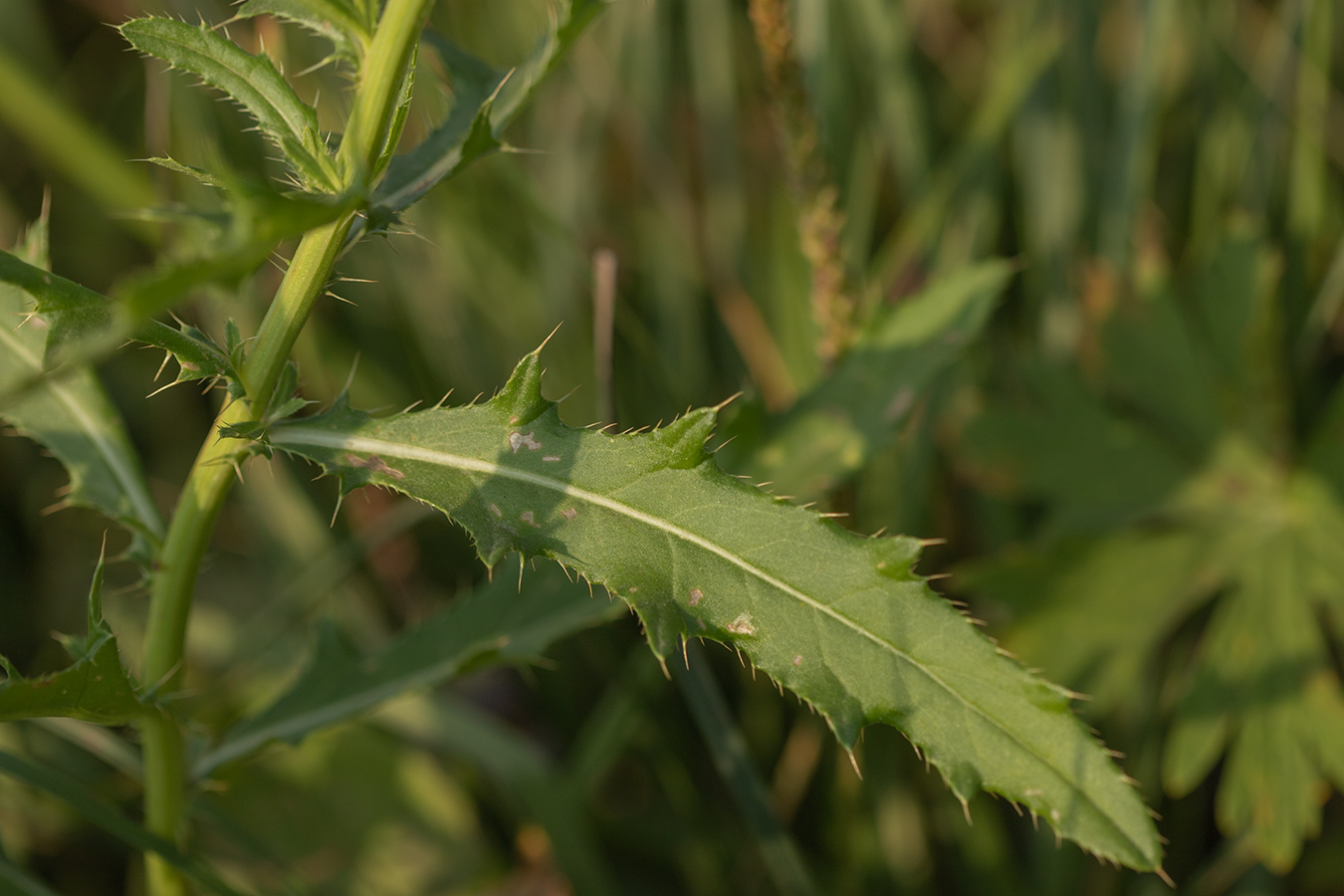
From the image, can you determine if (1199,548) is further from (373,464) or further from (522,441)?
(373,464)

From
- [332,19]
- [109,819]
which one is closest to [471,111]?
[332,19]

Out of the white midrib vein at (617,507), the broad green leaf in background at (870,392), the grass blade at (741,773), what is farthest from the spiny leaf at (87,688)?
the broad green leaf in background at (870,392)

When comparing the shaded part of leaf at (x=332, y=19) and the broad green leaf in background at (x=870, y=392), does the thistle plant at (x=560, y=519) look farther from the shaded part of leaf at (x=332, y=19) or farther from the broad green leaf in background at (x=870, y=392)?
the broad green leaf in background at (x=870, y=392)

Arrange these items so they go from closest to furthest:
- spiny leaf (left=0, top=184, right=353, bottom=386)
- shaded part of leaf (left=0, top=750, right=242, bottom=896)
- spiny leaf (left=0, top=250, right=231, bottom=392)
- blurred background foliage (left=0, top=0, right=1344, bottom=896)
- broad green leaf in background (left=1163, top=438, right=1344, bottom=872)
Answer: spiny leaf (left=0, top=184, right=353, bottom=386) < spiny leaf (left=0, top=250, right=231, bottom=392) < shaded part of leaf (left=0, top=750, right=242, bottom=896) < broad green leaf in background (left=1163, top=438, right=1344, bottom=872) < blurred background foliage (left=0, top=0, right=1344, bottom=896)

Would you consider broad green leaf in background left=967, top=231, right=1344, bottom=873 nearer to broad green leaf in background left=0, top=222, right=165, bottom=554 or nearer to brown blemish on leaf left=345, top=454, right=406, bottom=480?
brown blemish on leaf left=345, top=454, right=406, bottom=480

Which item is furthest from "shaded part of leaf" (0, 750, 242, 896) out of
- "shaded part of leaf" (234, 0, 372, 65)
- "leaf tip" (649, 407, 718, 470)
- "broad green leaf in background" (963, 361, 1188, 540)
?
"broad green leaf in background" (963, 361, 1188, 540)
